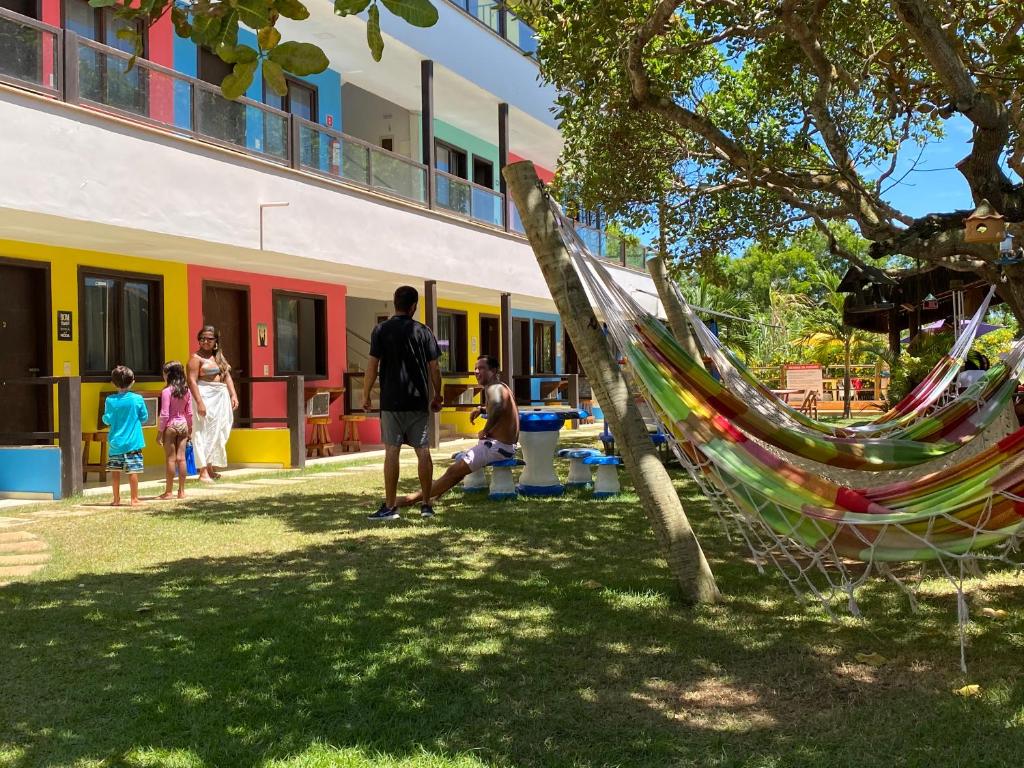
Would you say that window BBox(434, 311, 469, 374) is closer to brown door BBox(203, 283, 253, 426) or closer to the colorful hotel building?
the colorful hotel building

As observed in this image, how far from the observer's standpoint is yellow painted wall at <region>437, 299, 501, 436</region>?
16.1 m

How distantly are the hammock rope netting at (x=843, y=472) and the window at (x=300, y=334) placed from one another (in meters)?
8.58

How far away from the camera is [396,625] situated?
12.5 ft

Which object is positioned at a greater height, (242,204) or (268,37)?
(242,204)

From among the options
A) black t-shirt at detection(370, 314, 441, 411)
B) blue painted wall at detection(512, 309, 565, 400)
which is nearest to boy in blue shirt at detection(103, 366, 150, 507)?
black t-shirt at detection(370, 314, 441, 411)

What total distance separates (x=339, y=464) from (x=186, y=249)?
288 cm

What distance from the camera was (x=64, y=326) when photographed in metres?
9.74

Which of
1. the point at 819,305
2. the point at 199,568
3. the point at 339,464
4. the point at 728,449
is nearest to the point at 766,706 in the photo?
the point at 728,449

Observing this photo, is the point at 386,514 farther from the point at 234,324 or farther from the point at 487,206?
the point at 487,206

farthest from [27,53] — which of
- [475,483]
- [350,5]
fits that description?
[350,5]

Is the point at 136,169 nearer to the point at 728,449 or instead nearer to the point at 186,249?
the point at 186,249

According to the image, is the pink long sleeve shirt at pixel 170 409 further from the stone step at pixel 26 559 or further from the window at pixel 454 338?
the window at pixel 454 338

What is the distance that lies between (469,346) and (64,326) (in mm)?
9388

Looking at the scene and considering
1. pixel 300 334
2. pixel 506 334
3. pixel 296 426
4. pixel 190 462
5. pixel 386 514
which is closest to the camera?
pixel 386 514
